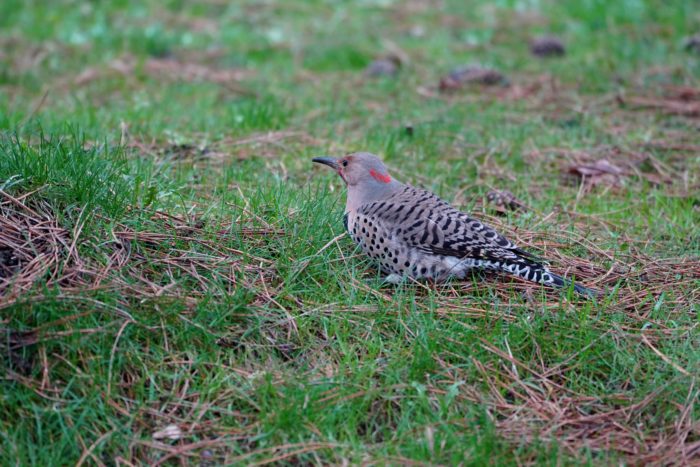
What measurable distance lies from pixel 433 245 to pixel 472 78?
4656 mm

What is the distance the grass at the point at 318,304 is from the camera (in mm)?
3605

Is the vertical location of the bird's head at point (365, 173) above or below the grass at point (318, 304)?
above

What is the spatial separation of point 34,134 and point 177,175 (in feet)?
4.06

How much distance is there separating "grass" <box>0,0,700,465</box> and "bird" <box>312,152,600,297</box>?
0.40 ft

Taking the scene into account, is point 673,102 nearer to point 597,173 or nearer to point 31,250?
point 597,173

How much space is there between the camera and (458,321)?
423cm

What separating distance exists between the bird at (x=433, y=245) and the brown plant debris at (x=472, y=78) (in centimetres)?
407

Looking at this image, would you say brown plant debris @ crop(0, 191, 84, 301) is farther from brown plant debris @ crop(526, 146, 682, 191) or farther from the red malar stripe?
brown plant debris @ crop(526, 146, 682, 191)

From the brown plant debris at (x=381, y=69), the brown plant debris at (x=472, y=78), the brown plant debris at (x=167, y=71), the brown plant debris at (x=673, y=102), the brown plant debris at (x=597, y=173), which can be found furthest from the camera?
the brown plant debris at (x=381, y=69)

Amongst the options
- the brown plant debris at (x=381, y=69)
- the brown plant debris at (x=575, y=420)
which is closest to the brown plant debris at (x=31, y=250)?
the brown plant debris at (x=575, y=420)

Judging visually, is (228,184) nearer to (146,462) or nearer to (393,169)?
(393,169)

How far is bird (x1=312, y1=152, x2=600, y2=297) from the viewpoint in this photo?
4594 mm

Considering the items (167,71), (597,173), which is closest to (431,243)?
(597,173)

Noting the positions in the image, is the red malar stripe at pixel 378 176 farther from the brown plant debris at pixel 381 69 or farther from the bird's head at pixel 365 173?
the brown plant debris at pixel 381 69
